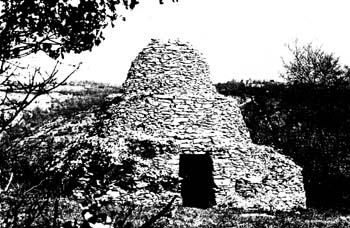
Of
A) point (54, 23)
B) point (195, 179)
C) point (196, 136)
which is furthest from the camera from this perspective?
point (195, 179)

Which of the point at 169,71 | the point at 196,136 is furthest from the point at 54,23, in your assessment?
the point at 169,71

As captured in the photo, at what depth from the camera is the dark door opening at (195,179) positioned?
1359cm

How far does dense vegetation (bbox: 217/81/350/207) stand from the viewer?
17545 mm

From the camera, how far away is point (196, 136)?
13031 mm

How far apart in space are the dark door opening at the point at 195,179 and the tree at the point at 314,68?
2043cm

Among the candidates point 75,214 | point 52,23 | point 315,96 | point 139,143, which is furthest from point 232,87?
point 52,23

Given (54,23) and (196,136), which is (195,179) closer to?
(196,136)

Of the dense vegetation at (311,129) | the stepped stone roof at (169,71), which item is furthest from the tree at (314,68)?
the stepped stone roof at (169,71)

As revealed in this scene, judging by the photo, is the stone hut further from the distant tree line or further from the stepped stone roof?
the distant tree line

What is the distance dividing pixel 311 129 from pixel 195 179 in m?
8.77

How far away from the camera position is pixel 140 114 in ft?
44.8

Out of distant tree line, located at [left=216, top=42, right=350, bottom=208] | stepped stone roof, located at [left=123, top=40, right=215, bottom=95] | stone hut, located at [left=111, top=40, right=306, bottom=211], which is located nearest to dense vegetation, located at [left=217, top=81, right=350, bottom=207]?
distant tree line, located at [left=216, top=42, right=350, bottom=208]

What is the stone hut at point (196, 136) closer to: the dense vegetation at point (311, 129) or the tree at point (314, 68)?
the dense vegetation at point (311, 129)

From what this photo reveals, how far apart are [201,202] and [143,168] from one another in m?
2.78
